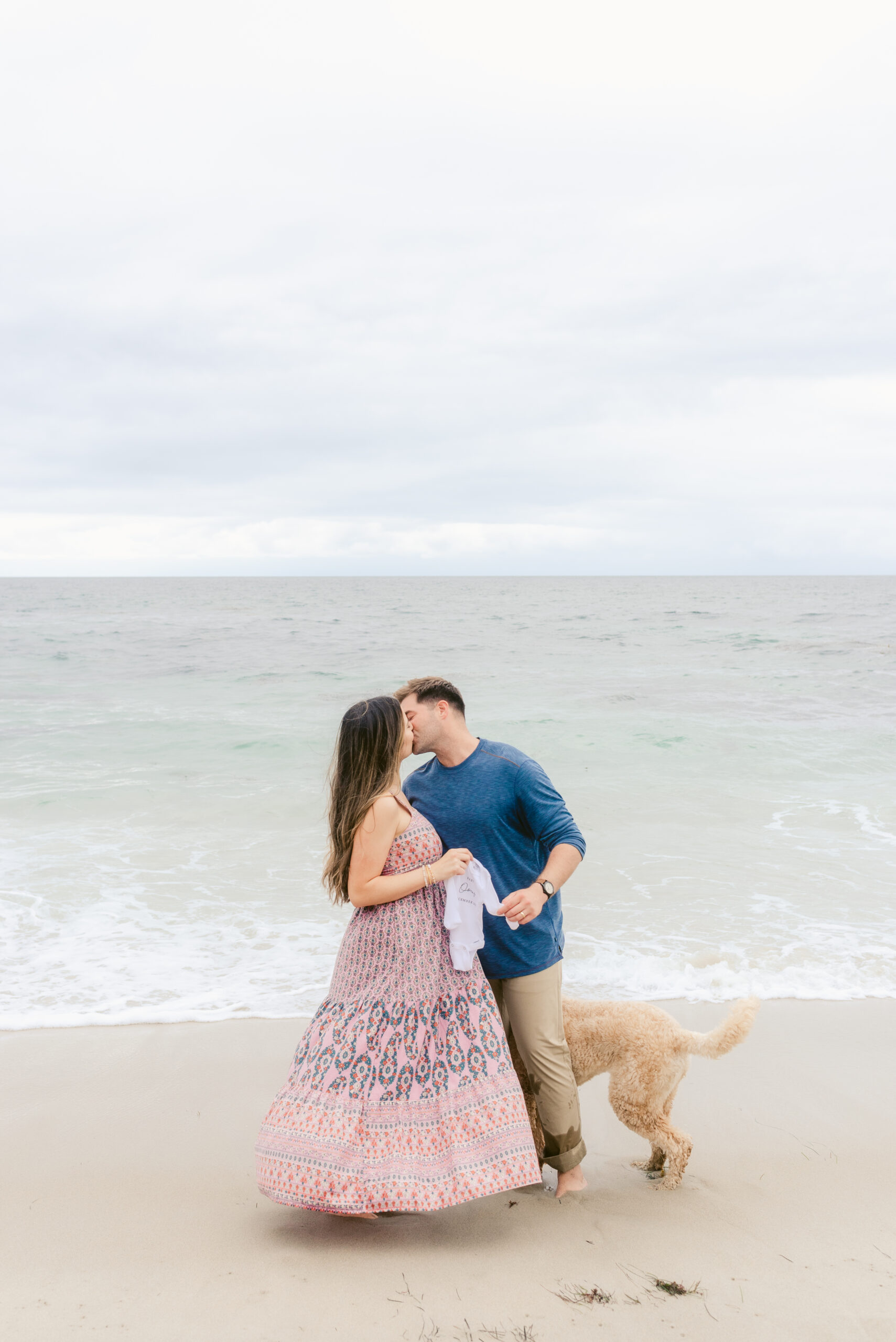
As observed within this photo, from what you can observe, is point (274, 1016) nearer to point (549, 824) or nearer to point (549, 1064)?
point (549, 1064)

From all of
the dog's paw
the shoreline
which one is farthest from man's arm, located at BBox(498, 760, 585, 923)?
the shoreline

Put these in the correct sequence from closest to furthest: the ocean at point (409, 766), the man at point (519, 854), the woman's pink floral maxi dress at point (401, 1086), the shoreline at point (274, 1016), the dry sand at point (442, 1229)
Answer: the dry sand at point (442, 1229) → the woman's pink floral maxi dress at point (401, 1086) → the man at point (519, 854) → the shoreline at point (274, 1016) → the ocean at point (409, 766)

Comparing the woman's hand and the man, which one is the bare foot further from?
the woman's hand

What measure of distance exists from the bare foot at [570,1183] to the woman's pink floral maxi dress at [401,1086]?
41cm

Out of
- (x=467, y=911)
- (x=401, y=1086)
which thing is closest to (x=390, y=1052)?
(x=401, y=1086)

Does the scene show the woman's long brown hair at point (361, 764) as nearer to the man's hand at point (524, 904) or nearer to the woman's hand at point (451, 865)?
the woman's hand at point (451, 865)

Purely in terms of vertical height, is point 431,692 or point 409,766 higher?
point 431,692

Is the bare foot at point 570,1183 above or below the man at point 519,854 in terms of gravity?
below

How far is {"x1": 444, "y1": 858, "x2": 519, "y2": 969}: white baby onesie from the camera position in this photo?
3191 millimetres

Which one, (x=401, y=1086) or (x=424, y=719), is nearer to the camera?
(x=401, y=1086)

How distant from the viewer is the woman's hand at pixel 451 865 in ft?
10.4

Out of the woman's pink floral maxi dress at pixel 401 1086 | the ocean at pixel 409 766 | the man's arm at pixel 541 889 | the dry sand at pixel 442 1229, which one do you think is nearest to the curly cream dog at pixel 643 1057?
the dry sand at pixel 442 1229

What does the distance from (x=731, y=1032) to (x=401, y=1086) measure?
1.24 meters

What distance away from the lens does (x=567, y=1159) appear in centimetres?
344
